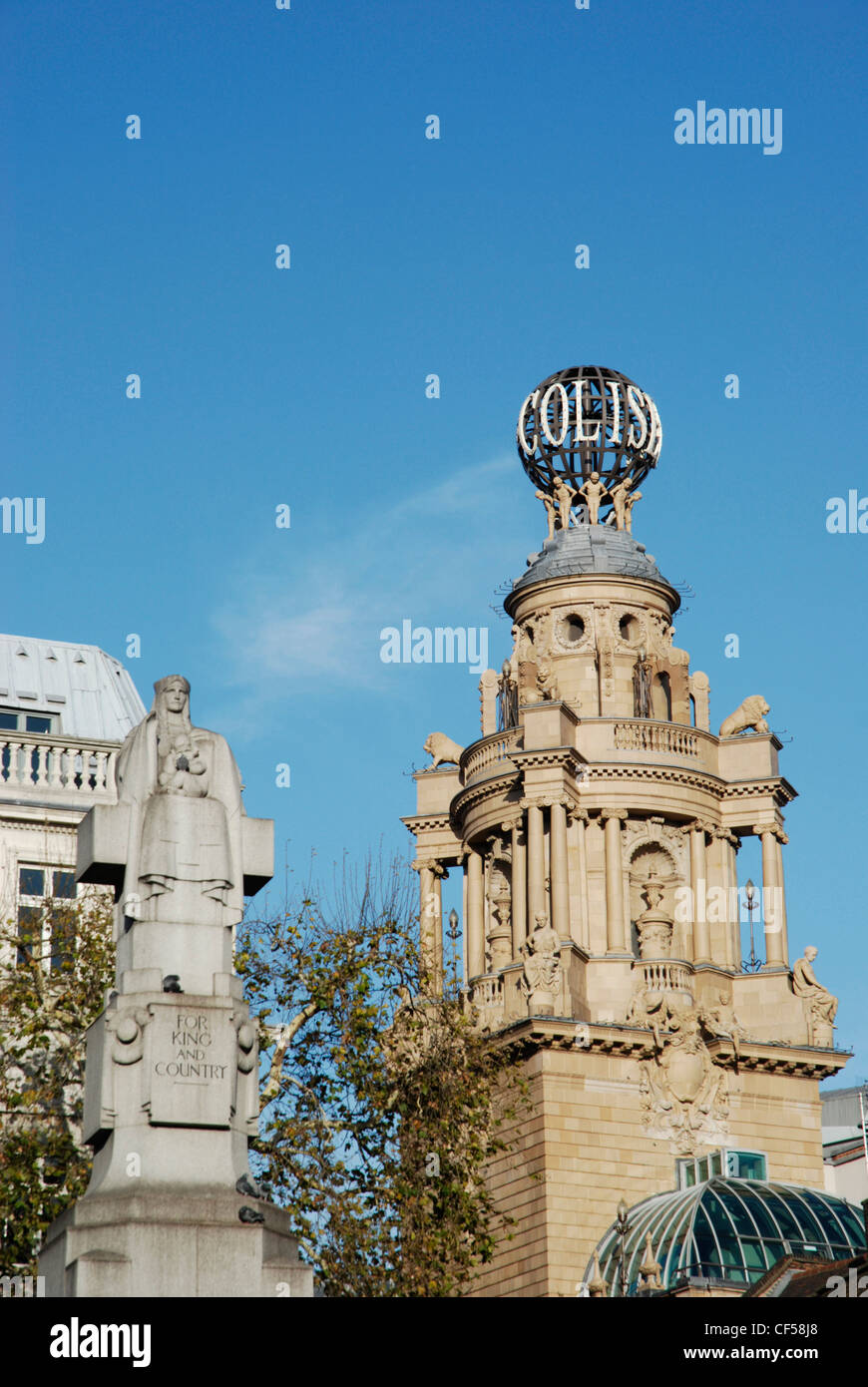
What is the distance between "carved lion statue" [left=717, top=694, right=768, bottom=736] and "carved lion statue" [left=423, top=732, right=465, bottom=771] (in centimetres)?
995

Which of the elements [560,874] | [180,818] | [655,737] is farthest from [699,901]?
[180,818]

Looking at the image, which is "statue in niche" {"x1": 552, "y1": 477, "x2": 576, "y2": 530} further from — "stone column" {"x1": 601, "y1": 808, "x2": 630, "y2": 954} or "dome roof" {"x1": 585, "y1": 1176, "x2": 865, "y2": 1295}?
"dome roof" {"x1": 585, "y1": 1176, "x2": 865, "y2": 1295}

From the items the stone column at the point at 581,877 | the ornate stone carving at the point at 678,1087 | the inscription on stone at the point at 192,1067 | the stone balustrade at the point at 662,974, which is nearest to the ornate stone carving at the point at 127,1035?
the inscription on stone at the point at 192,1067

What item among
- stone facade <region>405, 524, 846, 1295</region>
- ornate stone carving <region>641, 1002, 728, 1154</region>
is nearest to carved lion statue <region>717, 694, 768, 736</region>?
stone facade <region>405, 524, 846, 1295</region>

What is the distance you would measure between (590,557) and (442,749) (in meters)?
8.93

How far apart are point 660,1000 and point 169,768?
5095cm

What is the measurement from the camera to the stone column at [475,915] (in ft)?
269

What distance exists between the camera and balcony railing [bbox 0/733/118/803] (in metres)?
58.5

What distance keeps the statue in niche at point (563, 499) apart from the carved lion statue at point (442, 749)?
904 centimetres

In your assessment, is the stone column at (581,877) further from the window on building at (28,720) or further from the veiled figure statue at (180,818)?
the veiled figure statue at (180,818)

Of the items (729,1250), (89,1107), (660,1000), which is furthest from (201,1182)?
(660,1000)

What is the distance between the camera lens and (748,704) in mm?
84688
